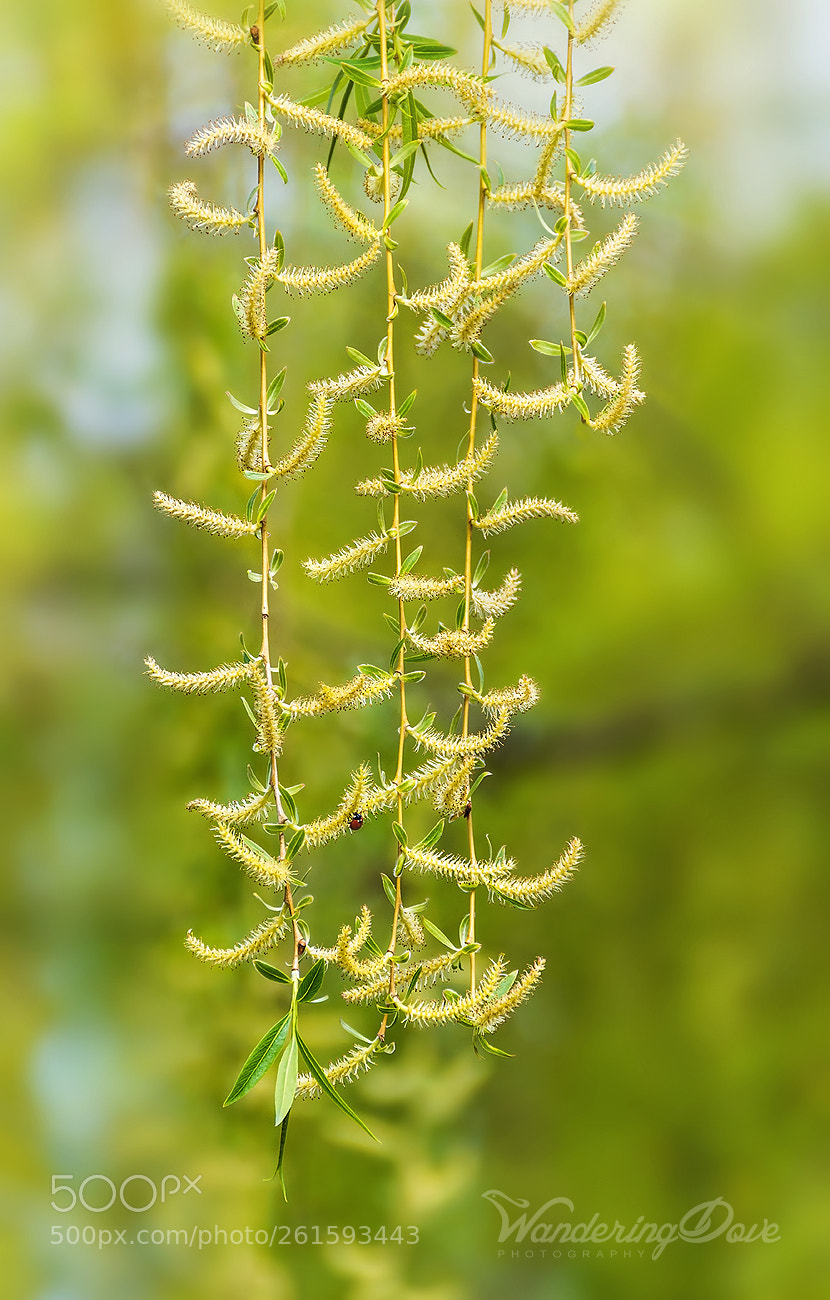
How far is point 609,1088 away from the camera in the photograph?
723 mm

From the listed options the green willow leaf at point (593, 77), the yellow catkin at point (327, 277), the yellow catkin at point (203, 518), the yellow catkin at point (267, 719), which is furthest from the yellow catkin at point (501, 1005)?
the green willow leaf at point (593, 77)

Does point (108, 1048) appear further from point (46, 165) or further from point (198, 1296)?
point (46, 165)

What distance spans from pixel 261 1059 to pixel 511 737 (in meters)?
0.31

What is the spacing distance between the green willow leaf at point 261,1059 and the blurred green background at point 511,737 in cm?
17

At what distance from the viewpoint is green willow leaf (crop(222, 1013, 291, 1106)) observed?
516 millimetres

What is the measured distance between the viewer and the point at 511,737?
0.71 m

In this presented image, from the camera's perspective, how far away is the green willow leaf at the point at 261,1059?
52 centimetres

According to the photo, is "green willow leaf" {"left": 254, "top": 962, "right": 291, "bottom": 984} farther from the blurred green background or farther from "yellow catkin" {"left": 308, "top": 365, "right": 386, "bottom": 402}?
"yellow catkin" {"left": 308, "top": 365, "right": 386, "bottom": 402}

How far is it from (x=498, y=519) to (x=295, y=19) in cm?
42

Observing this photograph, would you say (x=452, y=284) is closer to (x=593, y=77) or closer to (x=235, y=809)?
(x=593, y=77)

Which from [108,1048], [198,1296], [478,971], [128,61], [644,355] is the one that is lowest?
[198,1296]

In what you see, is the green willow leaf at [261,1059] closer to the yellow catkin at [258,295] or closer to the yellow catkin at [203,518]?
the yellow catkin at [203,518]

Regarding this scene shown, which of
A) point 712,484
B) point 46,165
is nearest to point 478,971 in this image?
point 712,484

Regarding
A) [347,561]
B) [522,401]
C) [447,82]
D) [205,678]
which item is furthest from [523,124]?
[205,678]
